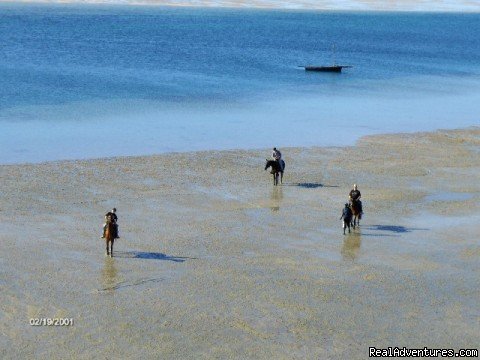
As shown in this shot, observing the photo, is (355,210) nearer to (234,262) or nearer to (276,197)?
(276,197)

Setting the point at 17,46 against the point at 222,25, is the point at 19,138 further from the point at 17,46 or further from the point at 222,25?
the point at 222,25

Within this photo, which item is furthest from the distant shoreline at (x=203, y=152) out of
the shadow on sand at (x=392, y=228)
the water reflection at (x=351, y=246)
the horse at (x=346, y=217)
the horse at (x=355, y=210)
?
the water reflection at (x=351, y=246)

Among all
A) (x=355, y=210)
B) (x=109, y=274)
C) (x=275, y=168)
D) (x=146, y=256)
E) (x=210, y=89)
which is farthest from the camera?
(x=210, y=89)

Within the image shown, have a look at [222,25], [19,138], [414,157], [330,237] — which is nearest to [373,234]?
[330,237]

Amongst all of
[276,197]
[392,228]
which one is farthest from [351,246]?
[276,197]

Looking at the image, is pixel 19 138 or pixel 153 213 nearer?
pixel 153 213

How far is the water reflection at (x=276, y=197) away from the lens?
3256 centimetres

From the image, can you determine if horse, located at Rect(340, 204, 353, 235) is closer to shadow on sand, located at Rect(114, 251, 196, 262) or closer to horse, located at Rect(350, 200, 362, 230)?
horse, located at Rect(350, 200, 362, 230)

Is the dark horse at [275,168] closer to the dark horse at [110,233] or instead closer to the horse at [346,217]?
the horse at [346,217]

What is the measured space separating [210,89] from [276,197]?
36.5 metres

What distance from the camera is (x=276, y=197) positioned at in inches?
1348

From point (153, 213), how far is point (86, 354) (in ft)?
39.6

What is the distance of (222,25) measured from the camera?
498 feet

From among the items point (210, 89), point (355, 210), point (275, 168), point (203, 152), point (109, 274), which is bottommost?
point (109, 274)
